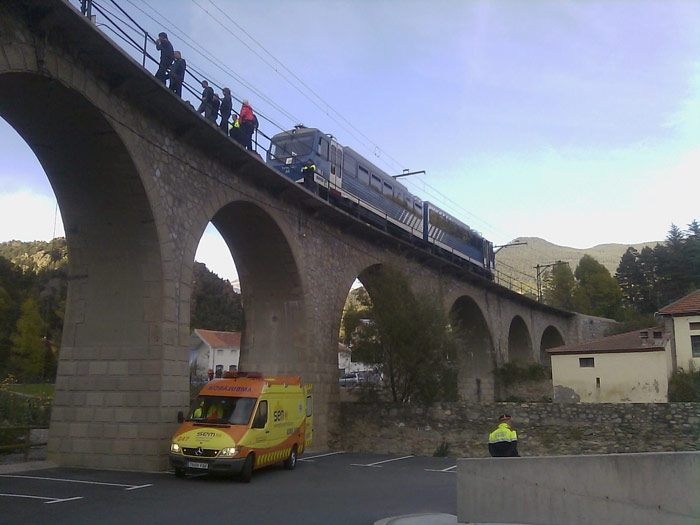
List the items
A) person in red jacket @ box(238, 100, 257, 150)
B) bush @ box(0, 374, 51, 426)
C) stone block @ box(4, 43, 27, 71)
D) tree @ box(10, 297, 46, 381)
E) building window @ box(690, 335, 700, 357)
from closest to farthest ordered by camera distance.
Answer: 1. stone block @ box(4, 43, 27, 71)
2. bush @ box(0, 374, 51, 426)
3. person in red jacket @ box(238, 100, 257, 150)
4. building window @ box(690, 335, 700, 357)
5. tree @ box(10, 297, 46, 381)

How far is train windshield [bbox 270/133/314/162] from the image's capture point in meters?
23.6

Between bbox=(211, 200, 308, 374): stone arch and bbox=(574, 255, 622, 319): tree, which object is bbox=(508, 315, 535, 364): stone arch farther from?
bbox=(574, 255, 622, 319): tree

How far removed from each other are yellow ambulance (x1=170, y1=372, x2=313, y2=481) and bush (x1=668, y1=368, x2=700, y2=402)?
60.2ft

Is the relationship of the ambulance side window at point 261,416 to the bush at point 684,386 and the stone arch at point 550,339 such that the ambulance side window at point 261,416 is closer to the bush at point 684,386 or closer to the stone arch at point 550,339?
the bush at point 684,386

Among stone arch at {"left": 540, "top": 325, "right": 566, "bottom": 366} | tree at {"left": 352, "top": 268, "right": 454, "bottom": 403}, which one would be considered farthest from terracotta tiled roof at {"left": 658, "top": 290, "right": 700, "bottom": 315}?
stone arch at {"left": 540, "top": 325, "right": 566, "bottom": 366}

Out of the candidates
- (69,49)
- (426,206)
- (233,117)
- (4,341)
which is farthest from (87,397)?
(4,341)

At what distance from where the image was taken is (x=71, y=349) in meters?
12.6

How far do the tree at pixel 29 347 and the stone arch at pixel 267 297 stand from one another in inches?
962

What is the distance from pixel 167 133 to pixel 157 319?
12.4ft

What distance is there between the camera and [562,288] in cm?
8119

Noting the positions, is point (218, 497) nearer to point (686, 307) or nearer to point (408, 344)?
point (408, 344)

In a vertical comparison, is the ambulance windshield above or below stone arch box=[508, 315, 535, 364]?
below

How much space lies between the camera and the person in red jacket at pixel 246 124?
615 inches

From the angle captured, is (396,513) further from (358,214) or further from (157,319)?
(358,214)
